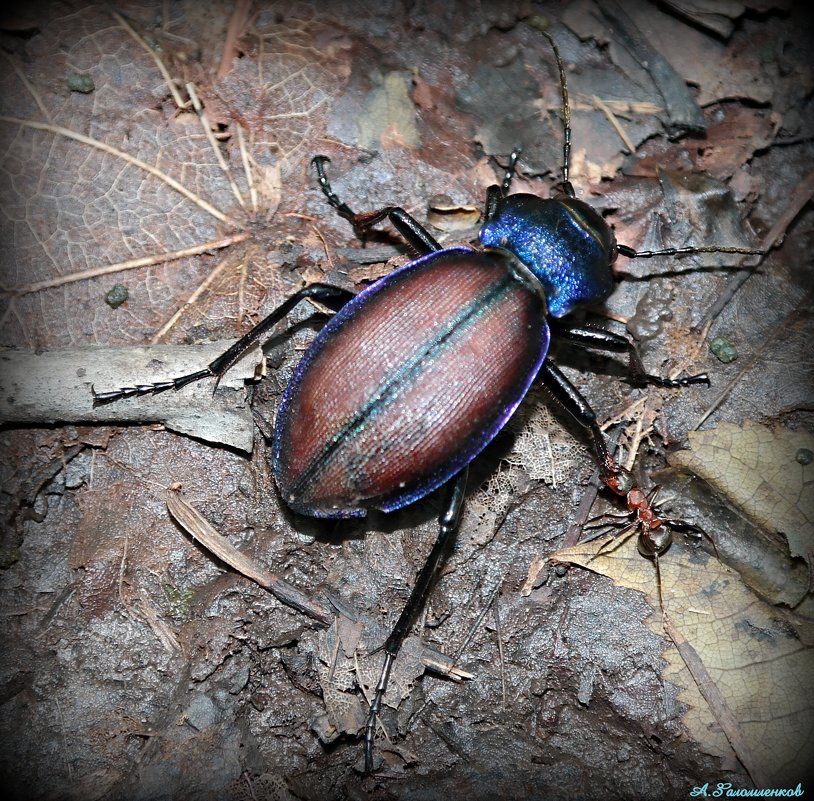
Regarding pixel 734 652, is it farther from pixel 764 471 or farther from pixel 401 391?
pixel 401 391

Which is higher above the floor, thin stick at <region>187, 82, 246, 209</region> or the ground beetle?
thin stick at <region>187, 82, 246, 209</region>

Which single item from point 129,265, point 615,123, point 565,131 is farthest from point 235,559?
point 615,123

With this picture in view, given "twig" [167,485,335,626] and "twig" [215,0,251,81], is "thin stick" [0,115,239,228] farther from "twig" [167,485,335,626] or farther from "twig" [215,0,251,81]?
"twig" [167,485,335,626]

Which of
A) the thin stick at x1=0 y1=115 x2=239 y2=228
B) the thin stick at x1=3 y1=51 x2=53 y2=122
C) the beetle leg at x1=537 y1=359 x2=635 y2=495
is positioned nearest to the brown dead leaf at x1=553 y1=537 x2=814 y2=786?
the beetle leg at x1=537 y1=359 x2=635 y2=495

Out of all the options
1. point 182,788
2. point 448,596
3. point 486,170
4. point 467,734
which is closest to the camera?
point 182,788

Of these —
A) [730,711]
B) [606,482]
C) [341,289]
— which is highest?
[341,289]

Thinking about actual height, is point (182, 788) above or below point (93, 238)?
→ below

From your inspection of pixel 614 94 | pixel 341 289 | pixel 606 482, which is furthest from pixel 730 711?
pixel 614 94

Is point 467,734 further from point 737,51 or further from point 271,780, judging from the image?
point 737,51
